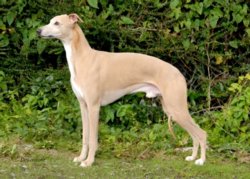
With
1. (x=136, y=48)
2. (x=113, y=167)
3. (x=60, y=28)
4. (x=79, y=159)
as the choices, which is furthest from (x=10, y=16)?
(x=113, y=167)

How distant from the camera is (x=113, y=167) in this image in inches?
314

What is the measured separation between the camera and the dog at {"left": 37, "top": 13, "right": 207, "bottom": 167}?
7.99m

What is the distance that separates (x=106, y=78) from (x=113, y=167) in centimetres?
99

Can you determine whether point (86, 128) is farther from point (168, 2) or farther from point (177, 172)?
point (168, 2)

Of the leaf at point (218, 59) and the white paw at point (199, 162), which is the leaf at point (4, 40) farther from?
the white paw at point (199, 162)

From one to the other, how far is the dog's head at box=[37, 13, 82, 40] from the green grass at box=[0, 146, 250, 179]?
4.61 feet

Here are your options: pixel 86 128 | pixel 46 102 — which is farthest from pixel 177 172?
pixel 46 102

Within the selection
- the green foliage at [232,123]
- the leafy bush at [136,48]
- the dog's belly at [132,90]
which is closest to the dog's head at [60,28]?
the dog's belly at [132,90]

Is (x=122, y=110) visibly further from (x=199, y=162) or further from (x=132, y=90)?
(x=199, y=162)

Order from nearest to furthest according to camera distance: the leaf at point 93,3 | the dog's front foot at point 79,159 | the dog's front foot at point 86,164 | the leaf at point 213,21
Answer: the dog's front foot at point 86,164 → the dog's front foot at point 79,159 → the leaf at point 93,3 → the leaf at point 213,21

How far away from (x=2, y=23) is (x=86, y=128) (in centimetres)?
282

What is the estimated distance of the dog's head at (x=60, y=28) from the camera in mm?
8016

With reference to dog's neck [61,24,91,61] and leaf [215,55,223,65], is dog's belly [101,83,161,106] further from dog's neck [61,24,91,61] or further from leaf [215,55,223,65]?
leaf [215,55,223,65]

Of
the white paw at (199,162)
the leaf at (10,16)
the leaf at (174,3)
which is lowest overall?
the white paw at (199,162)
